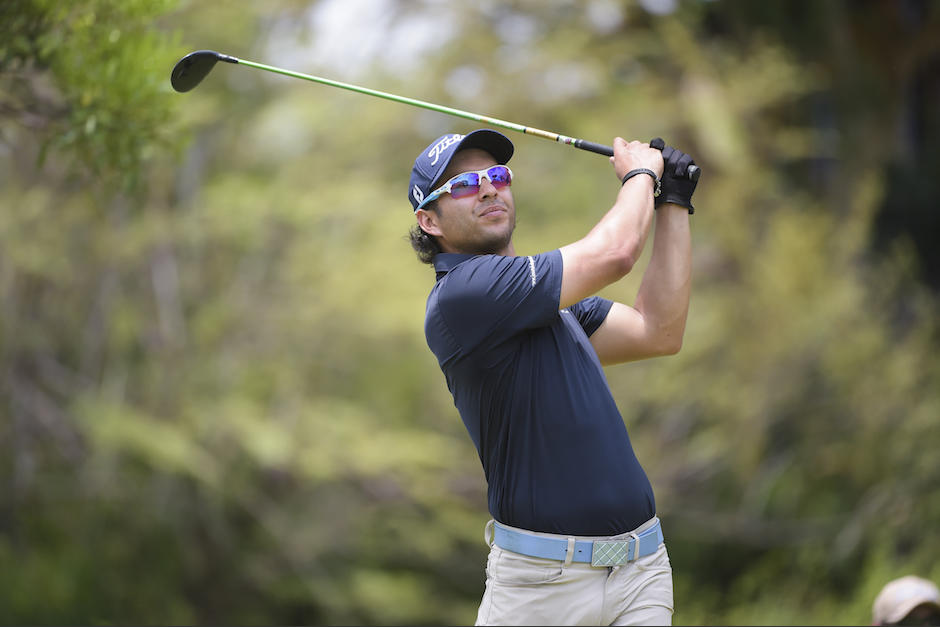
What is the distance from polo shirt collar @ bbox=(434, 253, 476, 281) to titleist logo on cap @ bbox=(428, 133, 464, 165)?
0.23 m

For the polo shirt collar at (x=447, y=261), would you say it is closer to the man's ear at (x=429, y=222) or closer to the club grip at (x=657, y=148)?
the man's ear at (x=429, y=222)

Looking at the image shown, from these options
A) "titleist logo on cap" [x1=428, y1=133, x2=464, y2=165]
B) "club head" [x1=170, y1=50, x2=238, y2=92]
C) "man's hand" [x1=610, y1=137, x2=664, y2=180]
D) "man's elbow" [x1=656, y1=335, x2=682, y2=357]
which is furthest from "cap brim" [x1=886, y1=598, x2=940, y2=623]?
"club head" [x1=170, y1=50, x2=238, y2=92]

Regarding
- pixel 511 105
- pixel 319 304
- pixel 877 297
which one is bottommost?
pixel 877 297

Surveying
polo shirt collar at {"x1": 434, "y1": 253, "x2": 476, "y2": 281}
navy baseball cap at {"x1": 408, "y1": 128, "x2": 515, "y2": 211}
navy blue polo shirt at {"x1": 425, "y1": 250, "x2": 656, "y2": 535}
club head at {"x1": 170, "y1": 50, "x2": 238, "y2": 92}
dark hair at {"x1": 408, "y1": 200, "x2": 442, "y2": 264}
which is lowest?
navy blue polo shirt at {"x1": 425, "y1": 250, "x2": 656, "y2": 535}

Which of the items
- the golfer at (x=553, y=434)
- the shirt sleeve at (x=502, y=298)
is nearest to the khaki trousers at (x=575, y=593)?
the golfer at (x=553, y=434)

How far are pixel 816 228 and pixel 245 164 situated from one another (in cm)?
547

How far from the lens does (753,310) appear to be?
901 cm

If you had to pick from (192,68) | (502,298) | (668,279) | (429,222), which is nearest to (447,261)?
(429,222)

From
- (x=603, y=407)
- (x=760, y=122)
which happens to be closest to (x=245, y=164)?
(x=760, y=122)

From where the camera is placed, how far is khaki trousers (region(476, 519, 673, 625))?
1.98m

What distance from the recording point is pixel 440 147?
230cm

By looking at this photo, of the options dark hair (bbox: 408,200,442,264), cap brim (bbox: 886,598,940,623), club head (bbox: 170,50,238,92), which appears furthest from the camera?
cap brim (bbox: 886,598,940,623)

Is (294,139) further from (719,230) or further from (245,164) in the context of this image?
(719,230)

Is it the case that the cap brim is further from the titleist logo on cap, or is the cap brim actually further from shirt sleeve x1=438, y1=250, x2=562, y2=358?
the titleist logo on cap
